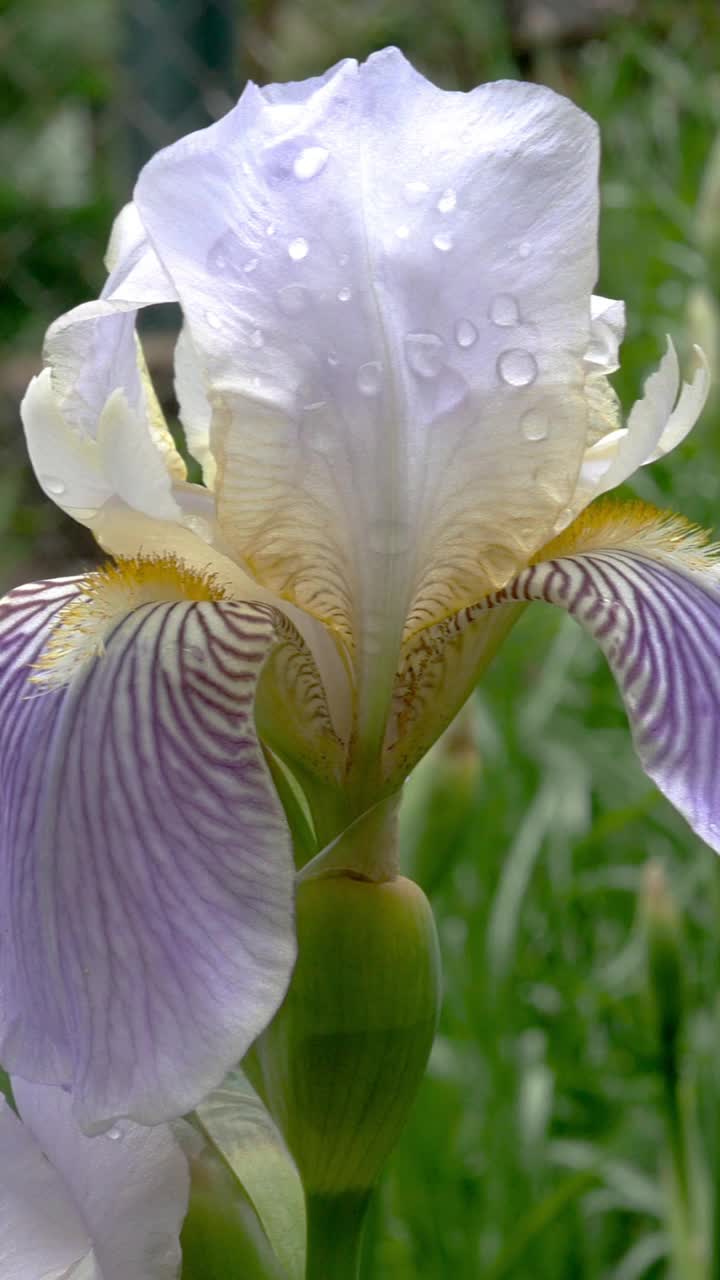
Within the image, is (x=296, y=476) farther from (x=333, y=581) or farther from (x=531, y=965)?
(x=531, y=965)

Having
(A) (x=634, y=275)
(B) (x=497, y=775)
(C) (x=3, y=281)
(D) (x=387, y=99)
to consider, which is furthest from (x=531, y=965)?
(C) (x=3, y=281)

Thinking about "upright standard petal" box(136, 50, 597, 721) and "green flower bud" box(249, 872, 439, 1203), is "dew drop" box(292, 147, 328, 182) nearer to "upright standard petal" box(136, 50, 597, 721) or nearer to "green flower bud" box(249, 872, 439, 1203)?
"upright standard petal" box(136, 50, 597, 721)

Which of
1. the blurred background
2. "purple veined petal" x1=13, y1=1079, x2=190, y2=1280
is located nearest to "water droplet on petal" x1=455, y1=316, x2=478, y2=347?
"purple veined petal" x1=13, y1=1079, x2=190, y2=1280

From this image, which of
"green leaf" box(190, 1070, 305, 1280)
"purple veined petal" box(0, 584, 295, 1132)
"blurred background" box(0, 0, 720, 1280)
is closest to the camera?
"purple veined petal" box(0, 584, 295, 1132)

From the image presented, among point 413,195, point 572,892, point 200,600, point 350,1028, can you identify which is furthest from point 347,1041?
point 572,892

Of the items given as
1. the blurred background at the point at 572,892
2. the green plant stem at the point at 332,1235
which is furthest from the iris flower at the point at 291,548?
the blurred background at the point at 572,892

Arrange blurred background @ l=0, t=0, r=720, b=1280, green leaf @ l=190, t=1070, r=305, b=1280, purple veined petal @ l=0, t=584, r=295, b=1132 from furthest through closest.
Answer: blurred background @ l=0, t=0, r=720, b=1280
green leaf @ l=190, t=1070, r=305, b=1280
purple veined petal @ l=0, t=584, r=295, b=1132

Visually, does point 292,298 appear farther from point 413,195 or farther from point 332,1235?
point 332,1235
